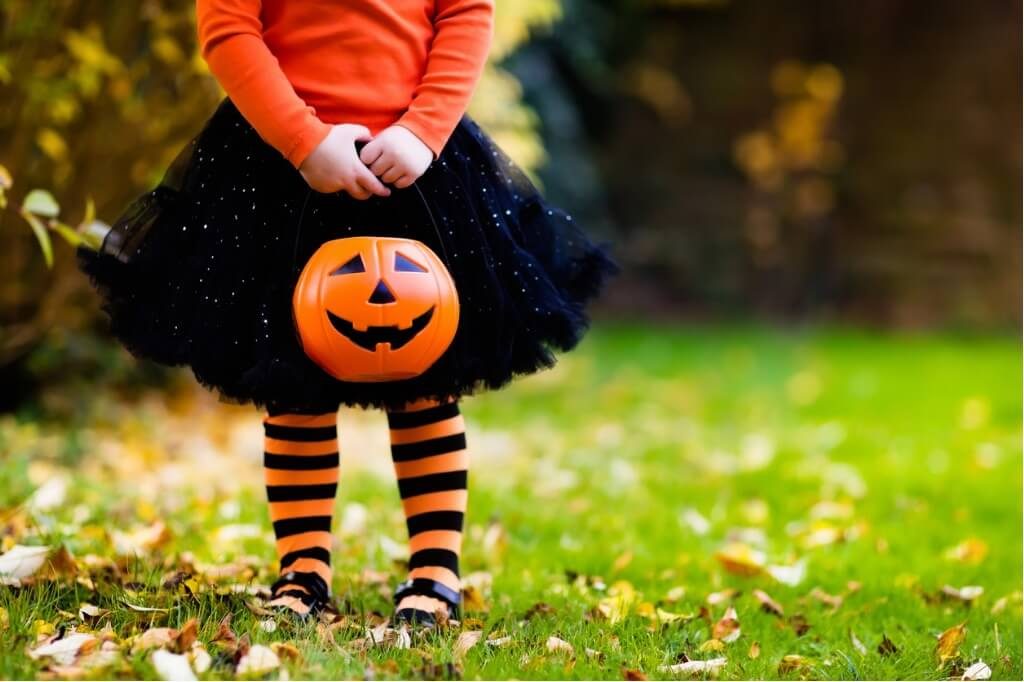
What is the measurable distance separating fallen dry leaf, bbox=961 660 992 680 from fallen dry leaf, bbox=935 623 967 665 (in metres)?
0.05

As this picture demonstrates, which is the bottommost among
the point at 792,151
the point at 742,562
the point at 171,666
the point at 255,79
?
the point at 171,666

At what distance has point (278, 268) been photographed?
66.1 inches

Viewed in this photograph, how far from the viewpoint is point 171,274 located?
1767 mm

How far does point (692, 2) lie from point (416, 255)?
7340 mm

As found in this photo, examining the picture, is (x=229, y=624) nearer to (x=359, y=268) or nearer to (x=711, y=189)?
(x=359, y=268)

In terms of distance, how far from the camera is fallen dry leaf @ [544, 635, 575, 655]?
5.37 ft

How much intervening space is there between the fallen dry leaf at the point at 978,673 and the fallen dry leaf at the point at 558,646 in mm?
580

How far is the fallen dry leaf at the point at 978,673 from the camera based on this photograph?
5.43 feet

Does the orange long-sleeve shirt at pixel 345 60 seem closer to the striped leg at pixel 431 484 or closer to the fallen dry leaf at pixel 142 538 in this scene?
the striped leg at pixel 431 484

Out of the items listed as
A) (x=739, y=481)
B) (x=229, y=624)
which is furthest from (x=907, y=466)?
(x=229, y=624)

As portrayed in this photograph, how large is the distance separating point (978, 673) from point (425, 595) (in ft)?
2.76

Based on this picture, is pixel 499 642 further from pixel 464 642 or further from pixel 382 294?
pixel 382 294

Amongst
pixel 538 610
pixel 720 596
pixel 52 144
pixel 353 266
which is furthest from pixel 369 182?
pixel 52 144

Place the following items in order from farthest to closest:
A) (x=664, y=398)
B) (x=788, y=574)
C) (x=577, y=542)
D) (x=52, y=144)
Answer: (x=664, y=398), (x=52, y=144), (x=577, y=542), (x=788, y=574)
